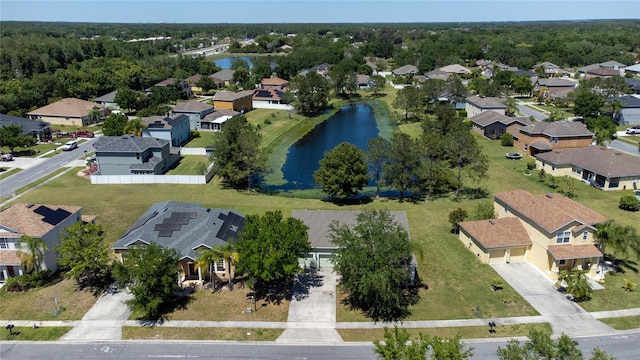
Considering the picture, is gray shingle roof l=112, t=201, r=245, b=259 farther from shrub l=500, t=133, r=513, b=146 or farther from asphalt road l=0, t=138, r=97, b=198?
shrub l=500, t=133, r=513, b=146

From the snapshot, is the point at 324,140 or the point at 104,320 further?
the point at 324,140

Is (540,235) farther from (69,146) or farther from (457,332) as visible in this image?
(69,146)

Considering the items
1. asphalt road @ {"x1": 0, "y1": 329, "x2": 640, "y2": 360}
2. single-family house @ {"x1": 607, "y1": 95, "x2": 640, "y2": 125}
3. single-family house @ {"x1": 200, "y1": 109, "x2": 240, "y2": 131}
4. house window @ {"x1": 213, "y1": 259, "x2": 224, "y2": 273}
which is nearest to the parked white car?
single-family house @ {"x1": 200, "y1": 109, "x2": 240, "y2": 131}

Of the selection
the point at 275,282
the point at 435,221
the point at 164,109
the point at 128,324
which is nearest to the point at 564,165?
the point at 435,221

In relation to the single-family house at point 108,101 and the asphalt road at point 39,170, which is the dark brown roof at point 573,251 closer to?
the asphalt road at point 39,170

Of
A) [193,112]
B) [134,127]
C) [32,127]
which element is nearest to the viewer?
[134,127]

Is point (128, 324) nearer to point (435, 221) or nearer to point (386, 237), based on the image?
point (386, 237)

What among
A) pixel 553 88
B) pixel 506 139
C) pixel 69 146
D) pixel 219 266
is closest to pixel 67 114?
pixel 69 146
